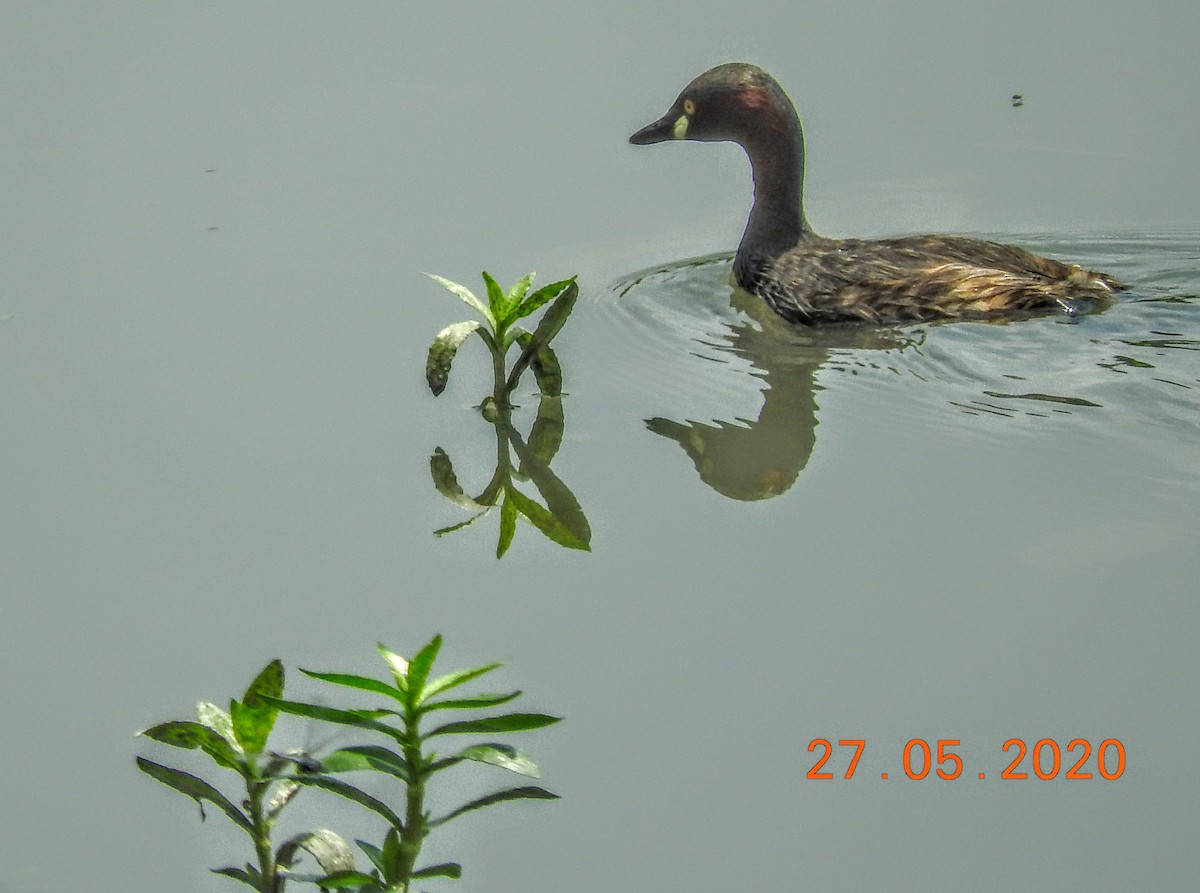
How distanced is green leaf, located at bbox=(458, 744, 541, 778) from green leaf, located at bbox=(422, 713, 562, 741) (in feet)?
0.19

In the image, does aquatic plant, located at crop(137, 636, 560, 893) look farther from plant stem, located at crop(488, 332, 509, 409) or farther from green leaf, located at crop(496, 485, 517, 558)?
plant stem, located at crop(488, 332, 509, 409)

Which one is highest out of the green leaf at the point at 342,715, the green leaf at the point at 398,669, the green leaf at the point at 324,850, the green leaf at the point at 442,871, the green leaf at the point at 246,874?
the green leaf at the point at 398,669

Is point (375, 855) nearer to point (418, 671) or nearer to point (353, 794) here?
point (353, 794)

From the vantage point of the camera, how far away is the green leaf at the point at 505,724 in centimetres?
320

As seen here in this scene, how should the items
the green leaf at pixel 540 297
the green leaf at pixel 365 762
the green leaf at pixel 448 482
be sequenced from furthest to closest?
the green leaf at pixel 540 297 < the green leaf at pixel 448 482 < the green leaf at pixel 365 762

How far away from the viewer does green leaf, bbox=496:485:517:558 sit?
492cm

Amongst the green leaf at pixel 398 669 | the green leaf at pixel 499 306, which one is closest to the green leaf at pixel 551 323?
the green leaf at pixel 499 306

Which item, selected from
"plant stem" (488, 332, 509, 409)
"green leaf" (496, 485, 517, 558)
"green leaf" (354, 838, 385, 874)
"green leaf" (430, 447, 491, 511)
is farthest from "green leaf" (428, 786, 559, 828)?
"plant stem" (488, 332, 509, 409)

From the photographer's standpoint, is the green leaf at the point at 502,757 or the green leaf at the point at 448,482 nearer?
the green leaf at the point at 502,757

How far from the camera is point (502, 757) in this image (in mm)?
3285

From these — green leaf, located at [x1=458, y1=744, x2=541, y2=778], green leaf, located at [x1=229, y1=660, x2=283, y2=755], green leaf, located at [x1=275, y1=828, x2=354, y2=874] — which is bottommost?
green leaf, located at [x1=275, y1=828, x2=354, y2=874]

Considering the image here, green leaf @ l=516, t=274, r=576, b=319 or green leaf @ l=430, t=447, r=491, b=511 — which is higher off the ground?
green leaf @ l=516, t=274, r=576, b=319

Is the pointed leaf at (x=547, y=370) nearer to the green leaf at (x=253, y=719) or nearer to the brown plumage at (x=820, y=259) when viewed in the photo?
the brown plumage at (x=820, y=259)

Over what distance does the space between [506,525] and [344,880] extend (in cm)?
197
